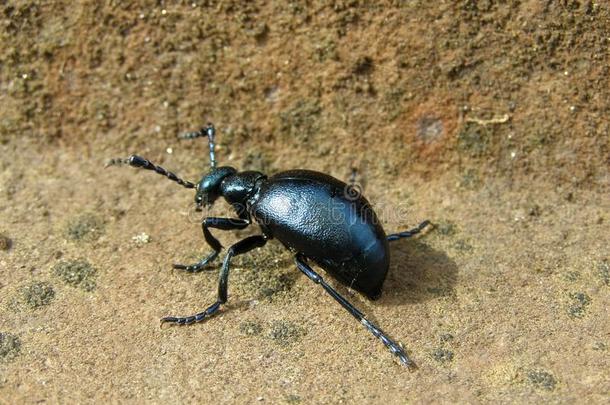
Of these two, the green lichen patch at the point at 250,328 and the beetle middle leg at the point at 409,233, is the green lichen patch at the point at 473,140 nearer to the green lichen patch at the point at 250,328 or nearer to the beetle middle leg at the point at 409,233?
the beetle middle leg at the point at 409,233

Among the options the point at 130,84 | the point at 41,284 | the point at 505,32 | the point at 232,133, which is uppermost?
the point at 505,32

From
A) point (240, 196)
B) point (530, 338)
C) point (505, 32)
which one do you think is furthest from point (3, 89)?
point (530, 338)

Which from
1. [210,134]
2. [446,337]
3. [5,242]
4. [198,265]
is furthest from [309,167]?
[5,242]

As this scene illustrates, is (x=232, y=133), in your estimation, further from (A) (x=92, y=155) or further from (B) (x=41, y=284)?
(B) (x=41, y=284)

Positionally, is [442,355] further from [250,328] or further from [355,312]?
[250,328]

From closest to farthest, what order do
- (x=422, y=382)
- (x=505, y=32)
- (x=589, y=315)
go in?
(x=422, y=382)
(x=589, y=315)
(x=505, y=32)

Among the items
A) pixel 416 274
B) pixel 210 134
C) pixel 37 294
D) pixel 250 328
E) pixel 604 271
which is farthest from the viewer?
pixel 210 134

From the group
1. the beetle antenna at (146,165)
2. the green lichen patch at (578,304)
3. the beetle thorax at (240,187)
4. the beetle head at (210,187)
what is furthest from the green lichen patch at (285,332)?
the green lichen patch at (578,304)
